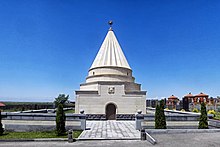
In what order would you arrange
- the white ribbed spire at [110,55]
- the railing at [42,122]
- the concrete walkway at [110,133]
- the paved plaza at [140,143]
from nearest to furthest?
the paved plaza at [140,143] → the concrete walkway at [110,133] → the railing at [42,122] → the white ribbed spire at [110,55]

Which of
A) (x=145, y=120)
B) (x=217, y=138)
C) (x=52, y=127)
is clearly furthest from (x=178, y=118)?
(x=52, y=127)

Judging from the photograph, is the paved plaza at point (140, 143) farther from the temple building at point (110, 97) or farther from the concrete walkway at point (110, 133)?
the temple building at point (110, 97)

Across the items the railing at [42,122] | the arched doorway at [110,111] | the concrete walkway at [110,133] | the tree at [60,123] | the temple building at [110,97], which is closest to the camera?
the concrete walkway at [110,133]

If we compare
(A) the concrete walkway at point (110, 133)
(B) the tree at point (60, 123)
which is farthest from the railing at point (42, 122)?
(B) the tree at point (60, 123)

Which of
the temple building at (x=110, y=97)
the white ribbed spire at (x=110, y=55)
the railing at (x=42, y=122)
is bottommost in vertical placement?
the railing at (x=42, y=122)

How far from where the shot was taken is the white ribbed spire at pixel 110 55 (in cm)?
2220

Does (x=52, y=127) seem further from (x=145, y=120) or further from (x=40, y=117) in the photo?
(x=145, y=120)

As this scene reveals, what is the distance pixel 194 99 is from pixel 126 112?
80.9 feet

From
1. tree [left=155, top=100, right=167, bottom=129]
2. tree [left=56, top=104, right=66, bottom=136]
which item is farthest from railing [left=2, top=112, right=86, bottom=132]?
tree [left=155, top=100, right=167, bottom=129]

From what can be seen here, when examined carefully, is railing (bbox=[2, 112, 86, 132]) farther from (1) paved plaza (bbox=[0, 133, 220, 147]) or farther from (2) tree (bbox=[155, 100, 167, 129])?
(2) tree (bbox=[155, 100, 167, 129])

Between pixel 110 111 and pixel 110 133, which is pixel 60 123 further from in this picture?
pixel 110 111

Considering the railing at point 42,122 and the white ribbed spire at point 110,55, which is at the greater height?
the white ribbed spire at point 110,55

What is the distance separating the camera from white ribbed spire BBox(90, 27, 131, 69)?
72.8 ft

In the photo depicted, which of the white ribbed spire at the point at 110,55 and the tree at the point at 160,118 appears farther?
the white ribbed spire at the point at 110,55
